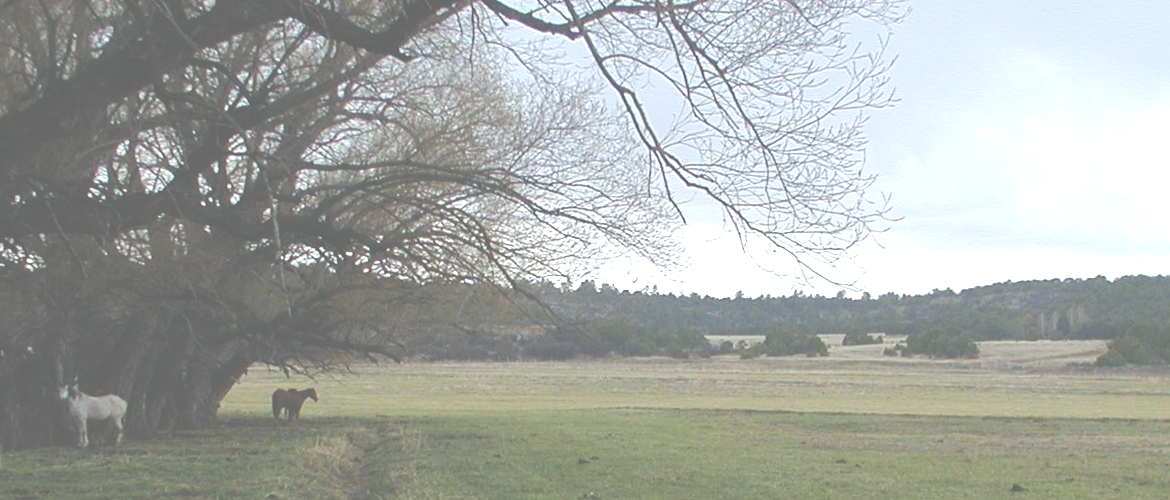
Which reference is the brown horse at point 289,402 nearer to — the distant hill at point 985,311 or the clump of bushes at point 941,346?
the distant hill at point 985,311

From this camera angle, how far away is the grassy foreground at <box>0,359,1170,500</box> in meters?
14.0

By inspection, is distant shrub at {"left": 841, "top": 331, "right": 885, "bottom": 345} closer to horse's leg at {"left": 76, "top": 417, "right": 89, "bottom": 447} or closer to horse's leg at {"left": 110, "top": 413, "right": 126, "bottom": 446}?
horse's leg at {"left": 110, "top": 413, "right": 126, "bottom": 446}

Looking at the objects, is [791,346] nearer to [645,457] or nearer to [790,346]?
[790,346]

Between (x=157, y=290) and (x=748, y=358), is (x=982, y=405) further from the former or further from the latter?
(x=748, y=358)

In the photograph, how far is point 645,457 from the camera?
18391 mm

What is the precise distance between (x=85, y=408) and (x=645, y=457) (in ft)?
31.0

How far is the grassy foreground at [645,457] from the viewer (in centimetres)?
1405

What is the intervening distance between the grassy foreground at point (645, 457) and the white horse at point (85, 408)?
1.87 ft

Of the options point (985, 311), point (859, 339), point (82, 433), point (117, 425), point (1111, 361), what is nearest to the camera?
point (82, 433)

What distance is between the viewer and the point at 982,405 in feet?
142

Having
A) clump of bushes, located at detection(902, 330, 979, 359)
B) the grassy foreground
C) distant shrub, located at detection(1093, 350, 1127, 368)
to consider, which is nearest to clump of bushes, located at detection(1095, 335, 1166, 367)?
distant shrub, located at detection(1093, 350, 1127, 368)

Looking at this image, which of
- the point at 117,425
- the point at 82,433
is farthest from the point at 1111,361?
the point at 82,433

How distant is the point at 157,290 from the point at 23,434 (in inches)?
237

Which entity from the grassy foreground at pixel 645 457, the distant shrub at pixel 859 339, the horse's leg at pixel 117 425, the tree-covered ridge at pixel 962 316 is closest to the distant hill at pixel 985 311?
the tree-covered ridge at pixel 962 316
